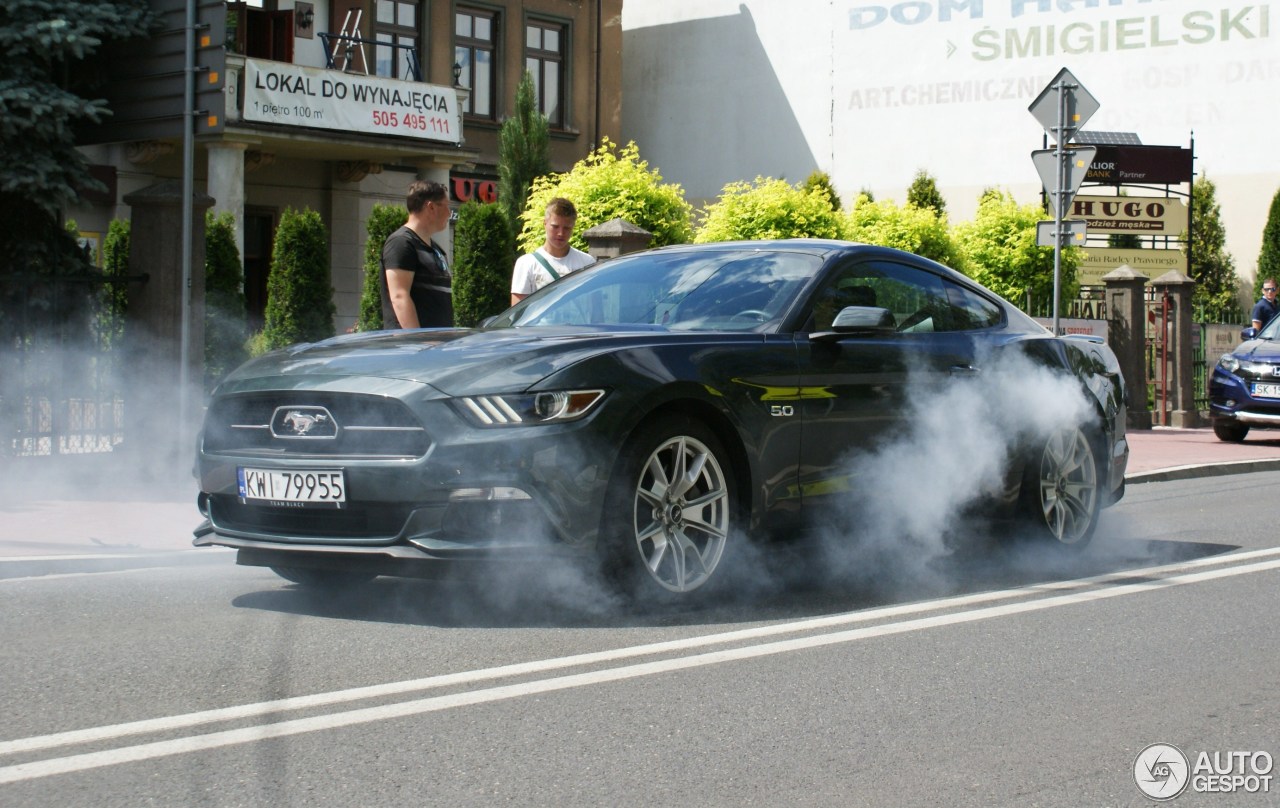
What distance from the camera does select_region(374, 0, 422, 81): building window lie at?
108 feet

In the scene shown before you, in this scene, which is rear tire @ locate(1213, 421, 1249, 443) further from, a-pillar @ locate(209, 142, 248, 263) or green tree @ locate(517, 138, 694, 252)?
a-pillar @ locate(209, 142, 248, 263)

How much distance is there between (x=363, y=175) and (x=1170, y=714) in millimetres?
26252

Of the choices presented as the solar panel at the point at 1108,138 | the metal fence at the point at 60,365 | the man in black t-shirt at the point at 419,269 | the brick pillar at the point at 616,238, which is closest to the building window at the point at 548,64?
the solar panel at the point at 1108,138

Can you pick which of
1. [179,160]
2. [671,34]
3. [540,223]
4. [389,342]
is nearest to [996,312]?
[389,342]

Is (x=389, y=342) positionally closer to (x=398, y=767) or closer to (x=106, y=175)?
(x=398, y=767)

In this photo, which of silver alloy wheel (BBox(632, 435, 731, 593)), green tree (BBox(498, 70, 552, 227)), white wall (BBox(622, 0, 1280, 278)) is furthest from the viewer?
white wall (BBox(622, 0, 1280, 278))

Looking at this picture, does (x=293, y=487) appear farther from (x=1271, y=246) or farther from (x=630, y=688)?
(x=1271, y=246)

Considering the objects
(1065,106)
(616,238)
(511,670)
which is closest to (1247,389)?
(1065,106)

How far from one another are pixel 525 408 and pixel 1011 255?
2478 centimetres

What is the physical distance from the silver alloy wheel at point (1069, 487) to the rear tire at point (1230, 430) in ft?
39.9

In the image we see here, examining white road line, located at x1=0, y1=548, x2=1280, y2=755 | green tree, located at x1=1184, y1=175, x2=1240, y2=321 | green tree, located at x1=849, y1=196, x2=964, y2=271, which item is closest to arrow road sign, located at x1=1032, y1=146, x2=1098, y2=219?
white road line, located at x1=0, y1=548, x2=1280, y2=755

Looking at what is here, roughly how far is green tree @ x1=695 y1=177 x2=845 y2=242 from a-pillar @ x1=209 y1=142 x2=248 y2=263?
7.92m

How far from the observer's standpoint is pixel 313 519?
629 cm

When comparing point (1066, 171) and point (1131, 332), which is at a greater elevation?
point (1066, 171)
